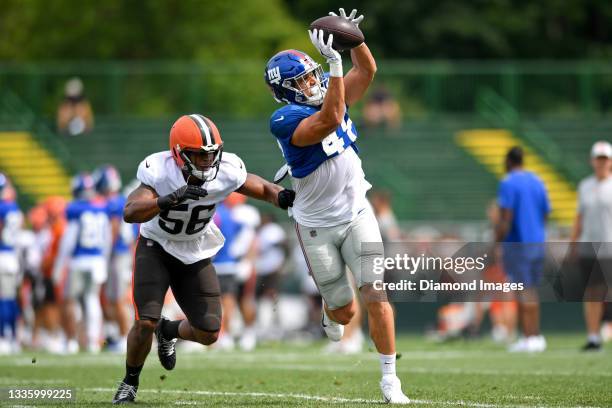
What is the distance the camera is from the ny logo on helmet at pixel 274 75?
722 centimetres

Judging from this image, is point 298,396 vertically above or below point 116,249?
below

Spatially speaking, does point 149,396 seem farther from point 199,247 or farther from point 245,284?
point 245,284

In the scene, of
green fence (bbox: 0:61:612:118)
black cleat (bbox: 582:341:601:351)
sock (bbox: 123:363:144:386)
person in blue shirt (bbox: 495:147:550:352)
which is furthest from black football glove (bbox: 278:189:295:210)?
green fence (bbox: 0:61:612:118)

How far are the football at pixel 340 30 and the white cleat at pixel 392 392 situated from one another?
6.41ft

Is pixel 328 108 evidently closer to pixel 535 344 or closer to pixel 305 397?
pixel 305 397

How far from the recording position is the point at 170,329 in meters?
7.57

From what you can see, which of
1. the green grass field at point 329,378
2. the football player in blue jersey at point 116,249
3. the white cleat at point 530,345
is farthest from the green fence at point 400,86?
the white cleat at point 530,345

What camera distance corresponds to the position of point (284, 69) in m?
7.19

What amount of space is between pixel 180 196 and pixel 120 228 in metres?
6.99

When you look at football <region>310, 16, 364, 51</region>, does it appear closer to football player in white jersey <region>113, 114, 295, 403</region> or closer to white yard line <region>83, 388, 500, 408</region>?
football player in white jersey <region>113, 114, 295, 403</region>

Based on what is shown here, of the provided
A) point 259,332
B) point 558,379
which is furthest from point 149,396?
point 259,332

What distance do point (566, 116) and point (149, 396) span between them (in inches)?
681

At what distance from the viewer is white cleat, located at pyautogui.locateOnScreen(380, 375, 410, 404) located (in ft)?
22.7

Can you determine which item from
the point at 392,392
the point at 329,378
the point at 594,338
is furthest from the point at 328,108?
the point at 594,338
